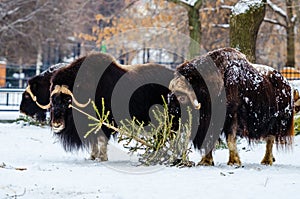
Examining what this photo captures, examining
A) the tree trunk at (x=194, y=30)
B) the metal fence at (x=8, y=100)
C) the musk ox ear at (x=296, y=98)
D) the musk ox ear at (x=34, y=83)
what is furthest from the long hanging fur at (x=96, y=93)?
the metal fence at (x=8, y=100)

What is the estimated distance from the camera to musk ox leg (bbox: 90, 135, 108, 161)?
700 centimetres

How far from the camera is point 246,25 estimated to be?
964cm

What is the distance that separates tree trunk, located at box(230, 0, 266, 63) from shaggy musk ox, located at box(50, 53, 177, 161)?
2815 millimetres

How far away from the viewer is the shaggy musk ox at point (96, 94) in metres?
6.86

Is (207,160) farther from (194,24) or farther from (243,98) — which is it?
(194,24)

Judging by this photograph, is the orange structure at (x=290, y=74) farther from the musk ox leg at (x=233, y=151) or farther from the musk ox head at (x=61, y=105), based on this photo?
the musk ox head at (x=61, y=105)

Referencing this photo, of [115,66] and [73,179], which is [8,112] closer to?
[115,66]

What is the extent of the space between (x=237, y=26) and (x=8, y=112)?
5.76m

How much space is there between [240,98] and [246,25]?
12.8ft

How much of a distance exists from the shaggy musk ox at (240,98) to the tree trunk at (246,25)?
10.9 ft

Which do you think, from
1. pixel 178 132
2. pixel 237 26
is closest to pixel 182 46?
pixel 237 26

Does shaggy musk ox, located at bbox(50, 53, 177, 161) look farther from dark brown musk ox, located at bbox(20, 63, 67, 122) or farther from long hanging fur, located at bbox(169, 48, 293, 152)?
dark brown musk ox, located at bbox(20, 63, 67, 122)

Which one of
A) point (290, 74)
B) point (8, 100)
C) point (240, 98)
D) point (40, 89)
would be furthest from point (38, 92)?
point (290, 74)

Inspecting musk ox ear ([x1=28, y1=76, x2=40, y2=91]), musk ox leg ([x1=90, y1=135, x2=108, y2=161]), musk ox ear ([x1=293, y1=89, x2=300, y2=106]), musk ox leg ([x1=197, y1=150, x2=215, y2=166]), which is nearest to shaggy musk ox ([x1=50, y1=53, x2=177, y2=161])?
musk ox leg ([x1=90, y1=135, x2=108, y2=161])
